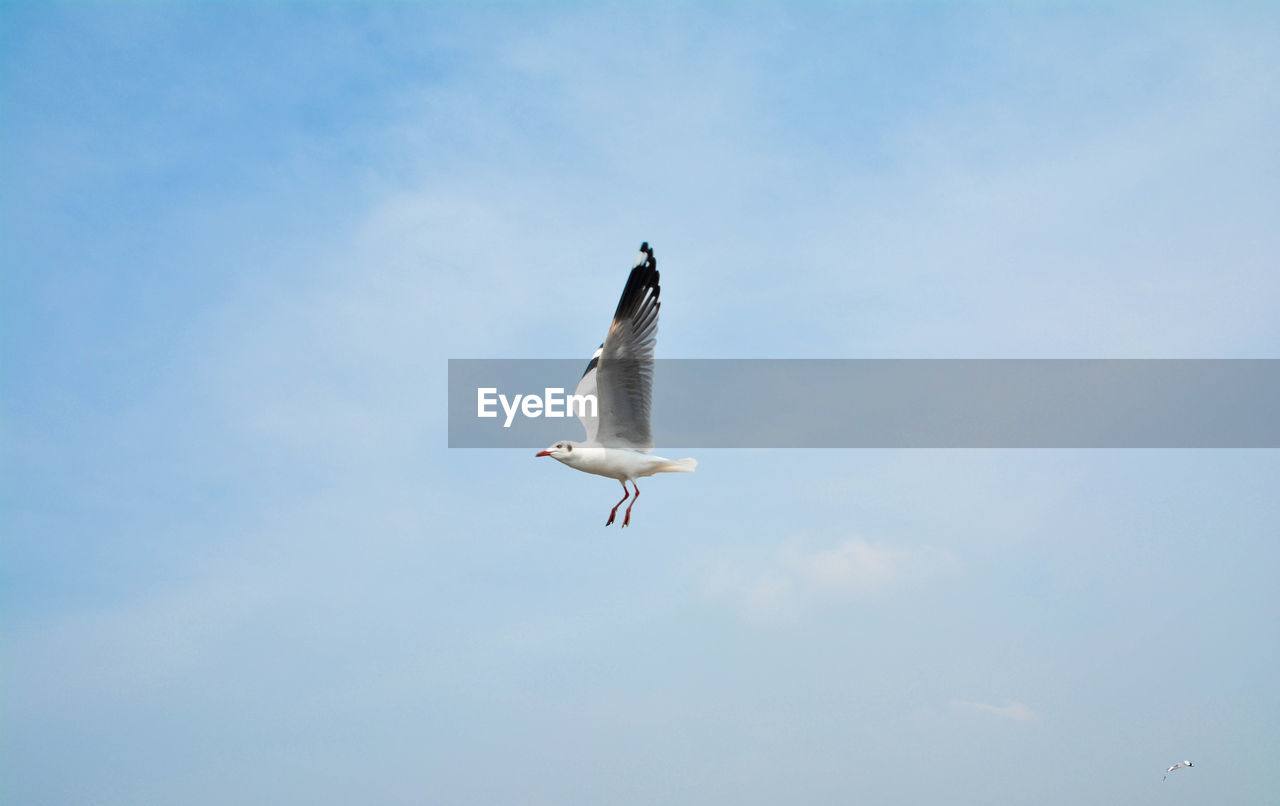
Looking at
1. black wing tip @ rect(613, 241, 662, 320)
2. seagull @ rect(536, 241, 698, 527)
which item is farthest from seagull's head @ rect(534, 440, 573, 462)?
black wing tip @ rect(613, 241, 662, 320)

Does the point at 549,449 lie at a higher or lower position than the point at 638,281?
lower

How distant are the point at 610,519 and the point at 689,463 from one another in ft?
4.09

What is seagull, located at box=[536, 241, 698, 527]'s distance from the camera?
2250cm

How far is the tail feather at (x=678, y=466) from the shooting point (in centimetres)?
2288

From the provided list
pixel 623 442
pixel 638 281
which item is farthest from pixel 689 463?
pixel 638 281

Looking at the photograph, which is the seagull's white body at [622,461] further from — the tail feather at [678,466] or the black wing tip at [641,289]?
the black wing tip at [641,289]

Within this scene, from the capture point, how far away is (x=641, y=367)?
22609 mm

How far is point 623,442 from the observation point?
23.1m

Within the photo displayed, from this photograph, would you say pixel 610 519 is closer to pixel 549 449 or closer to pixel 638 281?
pixel 549 449

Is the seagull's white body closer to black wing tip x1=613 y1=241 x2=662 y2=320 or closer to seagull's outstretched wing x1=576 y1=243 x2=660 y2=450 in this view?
seagull's outstretched wing x1=576 y1=243 x2=660 y2=450

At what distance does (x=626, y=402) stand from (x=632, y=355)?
0.61m

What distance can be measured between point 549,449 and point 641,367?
150cm

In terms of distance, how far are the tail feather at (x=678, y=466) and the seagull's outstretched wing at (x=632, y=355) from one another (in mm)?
477

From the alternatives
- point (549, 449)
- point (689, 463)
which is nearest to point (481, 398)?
point (549, 449)
